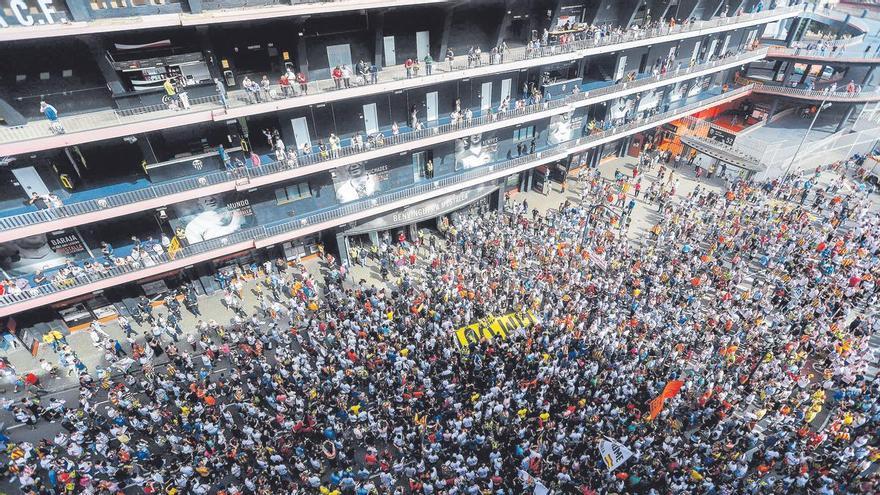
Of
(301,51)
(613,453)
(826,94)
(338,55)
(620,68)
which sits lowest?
(613,453)

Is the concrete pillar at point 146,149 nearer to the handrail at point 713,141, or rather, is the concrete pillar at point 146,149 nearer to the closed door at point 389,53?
the closed door at point 389,53

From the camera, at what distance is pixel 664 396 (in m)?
20.5

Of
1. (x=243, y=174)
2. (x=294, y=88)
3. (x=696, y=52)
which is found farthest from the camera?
(x=696, y=52)

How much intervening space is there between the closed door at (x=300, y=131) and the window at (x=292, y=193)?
267 cm

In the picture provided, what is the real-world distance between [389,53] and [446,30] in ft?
13.1

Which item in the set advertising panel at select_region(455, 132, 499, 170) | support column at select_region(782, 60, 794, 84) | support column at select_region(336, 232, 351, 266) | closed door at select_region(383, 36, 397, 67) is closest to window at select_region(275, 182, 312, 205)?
support column at select_region(336, 232, 351, 266)

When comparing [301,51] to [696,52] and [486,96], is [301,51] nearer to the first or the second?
[486,96]

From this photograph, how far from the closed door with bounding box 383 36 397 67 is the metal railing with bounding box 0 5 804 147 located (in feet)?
1.61

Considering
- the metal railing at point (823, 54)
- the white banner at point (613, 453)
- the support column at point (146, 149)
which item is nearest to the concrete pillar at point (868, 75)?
the metal railing at point (823, 54)

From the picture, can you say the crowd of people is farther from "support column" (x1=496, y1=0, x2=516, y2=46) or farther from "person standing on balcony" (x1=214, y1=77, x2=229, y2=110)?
"support column" (x1=496, y1=0, x2=516, y2=46)

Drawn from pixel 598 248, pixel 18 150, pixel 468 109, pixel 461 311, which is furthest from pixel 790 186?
pixel 18 150

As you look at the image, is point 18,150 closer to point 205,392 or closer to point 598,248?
point 205,392

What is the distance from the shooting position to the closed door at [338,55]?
2620 centimetres

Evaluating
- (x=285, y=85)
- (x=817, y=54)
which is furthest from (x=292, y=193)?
(x=817, y=54)
